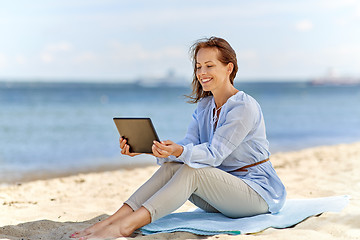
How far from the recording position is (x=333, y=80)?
6525 cm

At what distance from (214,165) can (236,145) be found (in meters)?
0.20

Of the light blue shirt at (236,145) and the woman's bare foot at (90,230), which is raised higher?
the light blue shirt at (236,145)

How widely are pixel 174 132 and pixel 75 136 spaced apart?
3.02 meters

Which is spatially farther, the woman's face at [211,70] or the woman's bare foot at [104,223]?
the woman's face at [211,70]

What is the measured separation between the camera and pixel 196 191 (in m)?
3.26

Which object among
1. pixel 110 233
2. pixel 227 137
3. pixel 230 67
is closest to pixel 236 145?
pixel 227 137

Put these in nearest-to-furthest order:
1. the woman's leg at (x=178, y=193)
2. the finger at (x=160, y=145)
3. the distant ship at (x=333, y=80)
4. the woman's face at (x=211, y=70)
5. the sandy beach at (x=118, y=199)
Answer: the finger at (x=160, y=145) < the woman's leg at (x=178, y=193) < the sandy beach at (x=118, y=199) < the woman's face at (x=211, y=70) < the distant ship at (x=333, y=80)

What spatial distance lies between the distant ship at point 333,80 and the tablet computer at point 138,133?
213 ft

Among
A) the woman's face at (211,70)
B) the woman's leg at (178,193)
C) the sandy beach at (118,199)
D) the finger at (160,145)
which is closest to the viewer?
the finger at (160,145)

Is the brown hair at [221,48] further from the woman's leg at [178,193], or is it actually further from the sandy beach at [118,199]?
the sandy beach at [118,199]

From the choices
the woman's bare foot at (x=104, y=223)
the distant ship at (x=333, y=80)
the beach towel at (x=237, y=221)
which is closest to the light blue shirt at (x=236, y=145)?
the beach towel at (x=237, y=221)

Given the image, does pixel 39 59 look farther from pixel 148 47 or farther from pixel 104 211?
pixel 104 211

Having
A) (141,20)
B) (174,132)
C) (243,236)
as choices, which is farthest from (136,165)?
(141,20)

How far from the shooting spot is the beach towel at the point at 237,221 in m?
3.24
